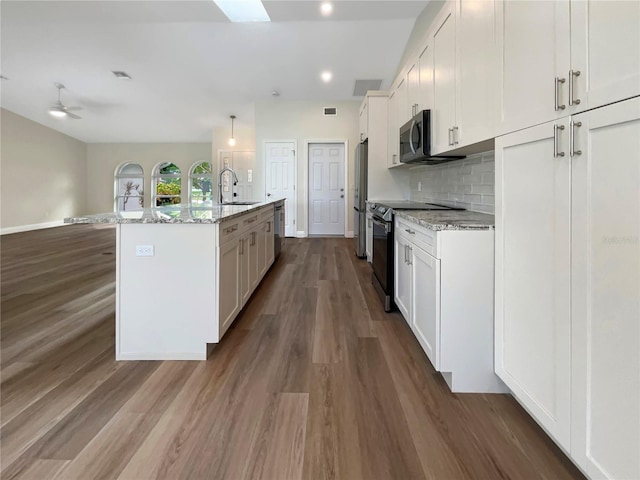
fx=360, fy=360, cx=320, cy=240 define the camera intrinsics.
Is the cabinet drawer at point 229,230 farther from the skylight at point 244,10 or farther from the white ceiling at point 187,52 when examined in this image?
the skylight at point 244,10

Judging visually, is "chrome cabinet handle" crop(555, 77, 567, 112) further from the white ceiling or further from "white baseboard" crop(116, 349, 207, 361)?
the white ceiling

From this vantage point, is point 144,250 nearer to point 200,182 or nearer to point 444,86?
point 444,86

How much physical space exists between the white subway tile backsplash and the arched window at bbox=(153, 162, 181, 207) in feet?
30.6

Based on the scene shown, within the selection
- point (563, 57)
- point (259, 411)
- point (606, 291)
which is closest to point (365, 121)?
point (563, 57)

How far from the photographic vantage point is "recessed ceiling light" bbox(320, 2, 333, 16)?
4.28 m

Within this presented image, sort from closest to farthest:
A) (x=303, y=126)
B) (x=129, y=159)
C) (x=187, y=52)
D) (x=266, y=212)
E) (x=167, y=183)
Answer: (x=266, y=212), (x=187, y=52), (x=303, y=126), (x=129, y=159), (x=167, y=183)

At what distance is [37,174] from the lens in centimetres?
945

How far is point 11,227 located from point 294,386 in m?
10.1

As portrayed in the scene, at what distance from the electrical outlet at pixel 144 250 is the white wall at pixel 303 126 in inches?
223

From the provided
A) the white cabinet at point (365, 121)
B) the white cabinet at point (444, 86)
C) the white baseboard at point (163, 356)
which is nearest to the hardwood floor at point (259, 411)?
the white baseboard at point (163, 356)

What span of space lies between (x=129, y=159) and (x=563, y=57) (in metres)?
12.4

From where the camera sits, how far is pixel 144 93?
7.53 meters

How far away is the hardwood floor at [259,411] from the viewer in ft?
4.20

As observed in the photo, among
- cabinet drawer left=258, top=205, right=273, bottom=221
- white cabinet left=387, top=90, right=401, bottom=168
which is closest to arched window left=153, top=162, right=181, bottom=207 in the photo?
cabinet drawer left=258, top=205, right=273, bottom=221
